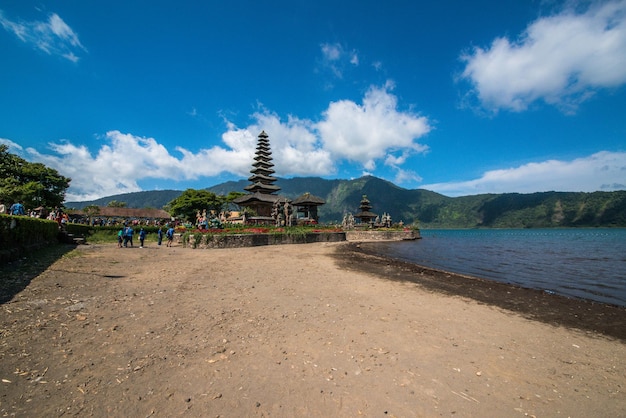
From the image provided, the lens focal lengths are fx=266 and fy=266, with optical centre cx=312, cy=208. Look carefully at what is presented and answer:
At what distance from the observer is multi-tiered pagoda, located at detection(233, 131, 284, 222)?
4741cm

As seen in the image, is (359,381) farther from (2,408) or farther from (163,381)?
(2,408)

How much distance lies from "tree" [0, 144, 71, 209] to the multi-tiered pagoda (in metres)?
29.0

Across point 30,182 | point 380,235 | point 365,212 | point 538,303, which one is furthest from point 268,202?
point 538,303

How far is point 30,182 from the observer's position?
135ft

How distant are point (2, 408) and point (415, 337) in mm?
5919

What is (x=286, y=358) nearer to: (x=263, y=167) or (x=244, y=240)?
(x=244, y=240)

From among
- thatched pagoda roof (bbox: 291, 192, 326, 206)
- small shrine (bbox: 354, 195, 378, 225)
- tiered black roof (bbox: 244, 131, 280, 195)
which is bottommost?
small shrine (bbox: 354, 195, 378, 225)

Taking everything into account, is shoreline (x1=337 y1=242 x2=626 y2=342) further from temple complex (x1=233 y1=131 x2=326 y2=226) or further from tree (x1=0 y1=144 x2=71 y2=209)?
tree (x1=0 y1=144 x2=71 y2=209)

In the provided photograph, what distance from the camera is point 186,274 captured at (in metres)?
10.5

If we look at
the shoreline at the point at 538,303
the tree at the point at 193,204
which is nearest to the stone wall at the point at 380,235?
the shoreline at the point at 538,303

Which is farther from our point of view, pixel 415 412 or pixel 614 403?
pixel 614 403

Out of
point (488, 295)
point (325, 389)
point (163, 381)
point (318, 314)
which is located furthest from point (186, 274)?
point (488, 295)

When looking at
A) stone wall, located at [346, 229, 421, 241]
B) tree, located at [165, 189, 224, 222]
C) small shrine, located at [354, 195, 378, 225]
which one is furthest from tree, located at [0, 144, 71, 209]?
small shrine, located at [354, 195, 378, 225]

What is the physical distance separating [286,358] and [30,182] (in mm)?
57225
